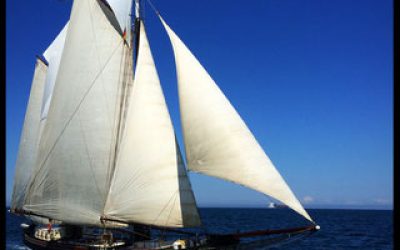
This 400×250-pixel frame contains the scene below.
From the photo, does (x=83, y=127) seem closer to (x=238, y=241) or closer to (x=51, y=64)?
(x=51, y=64)

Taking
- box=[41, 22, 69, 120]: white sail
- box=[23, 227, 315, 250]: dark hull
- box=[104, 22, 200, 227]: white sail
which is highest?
box=[41, 22, 69, 120]: white sail

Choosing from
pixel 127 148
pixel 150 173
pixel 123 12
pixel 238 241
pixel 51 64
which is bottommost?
pixel 238 241

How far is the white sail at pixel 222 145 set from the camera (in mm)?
18219

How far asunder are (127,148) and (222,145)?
5223 mm

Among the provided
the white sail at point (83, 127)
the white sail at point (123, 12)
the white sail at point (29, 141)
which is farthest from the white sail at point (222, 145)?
the white sail at point (29, 141)

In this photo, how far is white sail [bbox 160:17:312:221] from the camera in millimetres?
18219

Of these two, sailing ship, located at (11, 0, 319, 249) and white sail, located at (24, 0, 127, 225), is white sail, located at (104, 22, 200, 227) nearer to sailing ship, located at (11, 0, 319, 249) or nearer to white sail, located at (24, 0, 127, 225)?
sailing ship, located at (11, 0, 319, 249)

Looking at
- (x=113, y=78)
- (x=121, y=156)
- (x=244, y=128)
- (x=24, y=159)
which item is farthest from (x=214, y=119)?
(x=24, y=159)

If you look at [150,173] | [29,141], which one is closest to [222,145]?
[150,173]

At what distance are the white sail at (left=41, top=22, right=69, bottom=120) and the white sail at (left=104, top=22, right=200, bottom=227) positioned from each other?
13.5 m

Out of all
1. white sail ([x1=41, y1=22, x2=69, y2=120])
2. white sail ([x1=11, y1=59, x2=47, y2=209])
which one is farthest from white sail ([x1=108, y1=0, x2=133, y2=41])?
white sail ([x1=11, y1=59, x2=47, y2=209])

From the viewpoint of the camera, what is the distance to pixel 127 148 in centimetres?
2117

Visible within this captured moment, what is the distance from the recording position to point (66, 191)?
25625 mm

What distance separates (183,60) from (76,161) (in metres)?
9.50
